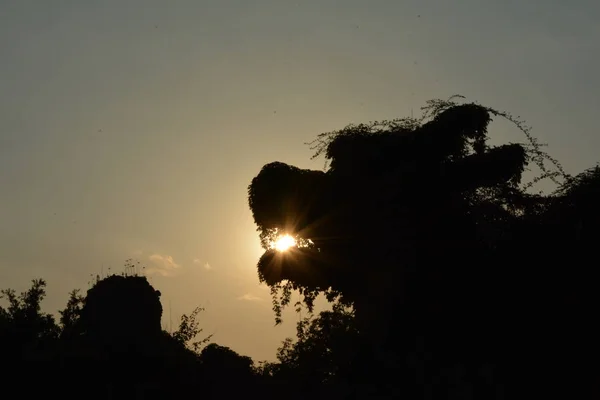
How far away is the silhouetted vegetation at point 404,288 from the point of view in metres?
21.2

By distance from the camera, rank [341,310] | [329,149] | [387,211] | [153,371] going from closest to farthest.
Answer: [153,371] < [387,211] < [329,149] < [341,310]

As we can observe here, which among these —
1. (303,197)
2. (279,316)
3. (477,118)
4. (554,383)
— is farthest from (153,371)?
(477,118)

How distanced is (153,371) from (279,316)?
19.6 ft

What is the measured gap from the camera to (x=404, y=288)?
23.0 meters

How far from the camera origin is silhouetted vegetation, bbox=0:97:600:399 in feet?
69.6

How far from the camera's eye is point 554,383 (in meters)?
21.4

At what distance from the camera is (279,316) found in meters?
26.2

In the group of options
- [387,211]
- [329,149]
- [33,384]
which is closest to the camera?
[33,384]

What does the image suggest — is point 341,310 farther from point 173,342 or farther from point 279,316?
point 173,342

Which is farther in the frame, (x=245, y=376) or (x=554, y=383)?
(x=245, y=376)

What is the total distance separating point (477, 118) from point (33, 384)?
57.4 feet

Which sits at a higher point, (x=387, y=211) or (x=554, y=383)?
(x=387, y=211)

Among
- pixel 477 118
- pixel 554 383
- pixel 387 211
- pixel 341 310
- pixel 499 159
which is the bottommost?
pixel 554 383

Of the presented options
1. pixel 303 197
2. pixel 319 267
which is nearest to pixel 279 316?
pixel 319 267
